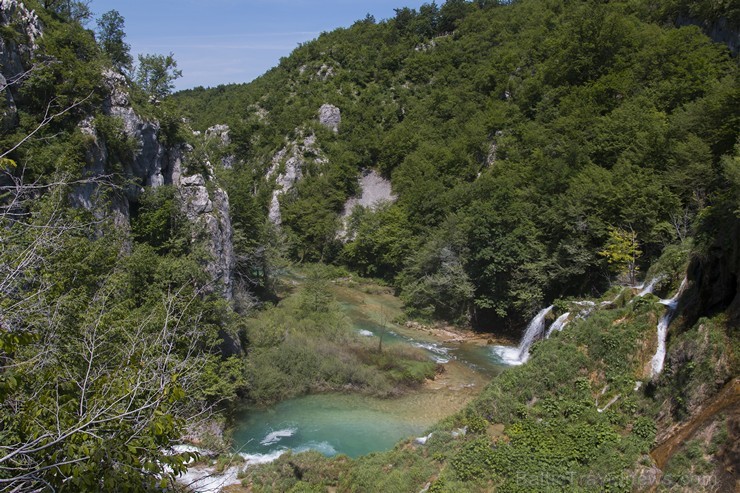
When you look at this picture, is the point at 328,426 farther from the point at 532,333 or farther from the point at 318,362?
the point at 532,333

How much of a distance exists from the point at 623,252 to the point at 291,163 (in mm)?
38779

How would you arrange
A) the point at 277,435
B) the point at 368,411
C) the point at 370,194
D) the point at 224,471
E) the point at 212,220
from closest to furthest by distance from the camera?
the point at 224,471 < the point at 277,435 < the point at 368,411 < the point at 212,220 < the point at 370,194

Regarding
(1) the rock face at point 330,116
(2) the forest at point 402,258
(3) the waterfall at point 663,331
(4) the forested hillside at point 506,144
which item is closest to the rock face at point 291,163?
(2) the forest at point 402,258

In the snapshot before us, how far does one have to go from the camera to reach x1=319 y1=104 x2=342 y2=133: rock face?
5780 centimetres

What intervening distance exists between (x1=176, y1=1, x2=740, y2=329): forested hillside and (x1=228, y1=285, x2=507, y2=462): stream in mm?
5992

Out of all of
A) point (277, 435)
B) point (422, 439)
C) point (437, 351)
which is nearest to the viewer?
point (422, 439)

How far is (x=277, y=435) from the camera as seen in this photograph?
17.9 metres

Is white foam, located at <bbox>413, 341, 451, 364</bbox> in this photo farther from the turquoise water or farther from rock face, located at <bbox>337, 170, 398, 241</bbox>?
rock face, located at <bbox>337, 170, 398, 241</bbox>

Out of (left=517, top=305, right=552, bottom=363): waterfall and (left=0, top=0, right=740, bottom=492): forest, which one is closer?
(left=0, top=0, right=740, bottom=492): forest

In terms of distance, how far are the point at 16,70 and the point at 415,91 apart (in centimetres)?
4858

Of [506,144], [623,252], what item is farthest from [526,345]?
[506,144]

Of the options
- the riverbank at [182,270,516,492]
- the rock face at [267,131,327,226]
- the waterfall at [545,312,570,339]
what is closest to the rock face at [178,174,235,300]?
the riverbank at [182,270,516,492]

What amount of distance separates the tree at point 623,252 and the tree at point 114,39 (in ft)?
97.5

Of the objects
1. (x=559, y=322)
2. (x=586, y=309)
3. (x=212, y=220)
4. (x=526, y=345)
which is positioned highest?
(x=212, y=220)
